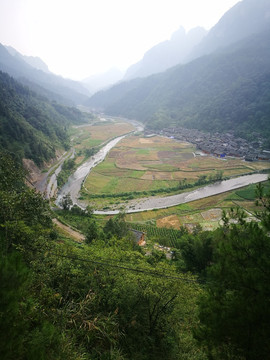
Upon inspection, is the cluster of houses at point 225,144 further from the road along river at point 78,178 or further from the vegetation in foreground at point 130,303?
the vegetation in foreground at point 130,303

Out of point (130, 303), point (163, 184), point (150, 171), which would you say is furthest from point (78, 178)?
point (130, 303)

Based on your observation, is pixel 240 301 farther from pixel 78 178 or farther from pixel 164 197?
pixel 78 178

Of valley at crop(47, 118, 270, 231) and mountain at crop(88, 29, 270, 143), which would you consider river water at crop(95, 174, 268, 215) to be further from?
mountain at crop(88, 29, 270, 143)

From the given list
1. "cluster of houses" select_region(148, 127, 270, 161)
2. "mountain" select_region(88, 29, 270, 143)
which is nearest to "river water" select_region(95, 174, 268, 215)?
"cluster of houses" select_region(148, 127, 270, 161)

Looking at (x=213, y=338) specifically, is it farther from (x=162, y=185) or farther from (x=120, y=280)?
(x=162, y=185)

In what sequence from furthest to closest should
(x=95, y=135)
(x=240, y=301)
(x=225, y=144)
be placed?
(x=95, y=135) → (x=225, y=144) → (x=240, y=301)

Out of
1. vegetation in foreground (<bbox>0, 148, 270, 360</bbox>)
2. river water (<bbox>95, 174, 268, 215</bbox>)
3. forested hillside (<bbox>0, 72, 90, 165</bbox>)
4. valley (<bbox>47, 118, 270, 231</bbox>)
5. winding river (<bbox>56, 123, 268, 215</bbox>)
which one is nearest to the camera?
vegetation in foreground (<bbox>0, 148, 270, 360</bbox>)

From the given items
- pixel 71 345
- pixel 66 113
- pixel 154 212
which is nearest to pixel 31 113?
pixel 66 113
